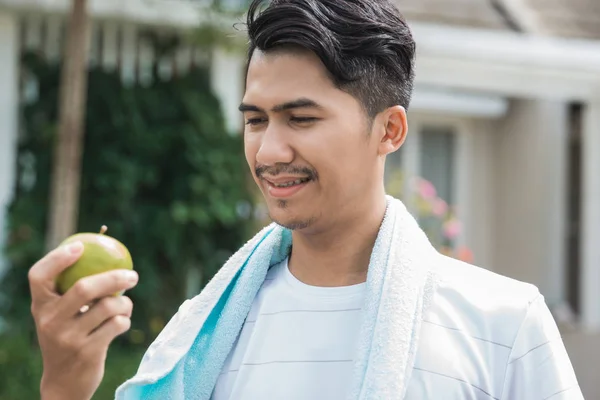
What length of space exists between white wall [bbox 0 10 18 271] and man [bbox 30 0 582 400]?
5326 millimetres

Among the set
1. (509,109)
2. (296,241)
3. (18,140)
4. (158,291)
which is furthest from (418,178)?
(296,241)

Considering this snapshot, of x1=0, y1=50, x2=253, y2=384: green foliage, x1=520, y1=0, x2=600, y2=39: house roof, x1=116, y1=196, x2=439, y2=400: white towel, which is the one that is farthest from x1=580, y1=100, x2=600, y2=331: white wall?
x1=116, y1=196, x2=439, y2=400: white towel

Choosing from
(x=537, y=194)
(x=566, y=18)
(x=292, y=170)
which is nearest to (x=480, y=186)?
(x=537, y=194)

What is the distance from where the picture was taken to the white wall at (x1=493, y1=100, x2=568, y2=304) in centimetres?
1068

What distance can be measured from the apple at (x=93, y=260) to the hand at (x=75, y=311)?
114mm

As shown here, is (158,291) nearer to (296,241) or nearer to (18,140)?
(18,140)

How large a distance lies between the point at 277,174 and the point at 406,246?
35 cm

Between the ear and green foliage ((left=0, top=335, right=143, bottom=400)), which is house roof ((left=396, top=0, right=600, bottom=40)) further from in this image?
the ear

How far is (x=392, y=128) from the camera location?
219 centimetres

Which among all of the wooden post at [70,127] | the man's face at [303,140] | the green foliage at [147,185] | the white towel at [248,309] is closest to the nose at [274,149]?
the man's face at [303,140]

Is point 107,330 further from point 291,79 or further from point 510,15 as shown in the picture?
point 510,15

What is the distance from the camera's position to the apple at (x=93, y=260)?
202cm

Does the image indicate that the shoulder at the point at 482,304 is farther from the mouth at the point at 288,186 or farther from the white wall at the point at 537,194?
the white wall at the point at 537,194

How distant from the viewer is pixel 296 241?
223 centimetres
